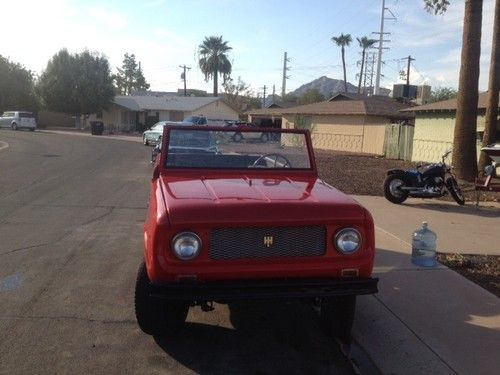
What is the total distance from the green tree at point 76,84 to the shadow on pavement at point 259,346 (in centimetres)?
5604

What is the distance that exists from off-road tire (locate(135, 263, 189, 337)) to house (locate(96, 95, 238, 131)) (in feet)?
177

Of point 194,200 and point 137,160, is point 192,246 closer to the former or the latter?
point 194,200

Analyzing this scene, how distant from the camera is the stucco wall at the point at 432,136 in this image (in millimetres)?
23828

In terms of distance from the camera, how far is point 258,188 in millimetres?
4699

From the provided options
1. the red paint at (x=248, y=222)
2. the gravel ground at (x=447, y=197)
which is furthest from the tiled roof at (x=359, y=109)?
the red paint at (x=248, y=222)

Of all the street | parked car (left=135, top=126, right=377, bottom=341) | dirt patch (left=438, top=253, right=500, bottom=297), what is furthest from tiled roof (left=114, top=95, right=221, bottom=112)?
parked car (left=135, top=126, right=377, bottom=341)

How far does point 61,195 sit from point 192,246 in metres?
8.89

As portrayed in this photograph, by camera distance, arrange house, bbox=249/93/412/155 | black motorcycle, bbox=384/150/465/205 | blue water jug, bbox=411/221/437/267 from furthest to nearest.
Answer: house, bbox=249/93/412/155, black motorcycle, bbox=384/150/465/205, blue water jug, bbox=411/221/437/267

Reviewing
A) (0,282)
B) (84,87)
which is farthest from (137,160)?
(84,87)

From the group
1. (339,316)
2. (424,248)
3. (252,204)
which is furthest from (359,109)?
(252,204)

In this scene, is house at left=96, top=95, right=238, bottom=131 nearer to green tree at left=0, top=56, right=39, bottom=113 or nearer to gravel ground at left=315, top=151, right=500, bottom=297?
green tree at left=0, top=56, right=39, bottom=113

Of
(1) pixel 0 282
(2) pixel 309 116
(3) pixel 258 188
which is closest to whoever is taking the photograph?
(3) pixel 258 188

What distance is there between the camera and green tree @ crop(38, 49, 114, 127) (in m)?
57.5

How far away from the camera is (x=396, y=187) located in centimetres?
1191
